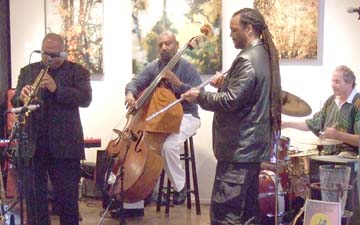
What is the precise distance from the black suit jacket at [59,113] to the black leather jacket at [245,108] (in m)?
1.12

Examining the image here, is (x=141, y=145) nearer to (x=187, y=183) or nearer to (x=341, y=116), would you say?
(x=187, y=183)

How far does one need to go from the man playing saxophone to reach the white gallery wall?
1817mm

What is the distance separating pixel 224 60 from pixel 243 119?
260 cm

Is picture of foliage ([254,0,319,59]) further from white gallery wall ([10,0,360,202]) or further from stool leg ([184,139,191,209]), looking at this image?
stool leg ([184,139,191,209])

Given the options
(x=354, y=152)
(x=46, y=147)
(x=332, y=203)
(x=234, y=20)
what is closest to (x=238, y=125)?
(x=234, y=20)

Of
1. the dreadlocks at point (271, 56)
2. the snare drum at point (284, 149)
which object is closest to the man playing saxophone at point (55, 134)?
the dreadlocks at point (271, 56)

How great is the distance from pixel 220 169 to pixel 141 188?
55.5 inches

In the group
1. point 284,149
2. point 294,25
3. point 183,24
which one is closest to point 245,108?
point 284,149

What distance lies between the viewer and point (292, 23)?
543cm

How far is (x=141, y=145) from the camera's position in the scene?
4.34 meters

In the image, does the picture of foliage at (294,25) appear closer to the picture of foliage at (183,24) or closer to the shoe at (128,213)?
the picture of foliage at (183,24)

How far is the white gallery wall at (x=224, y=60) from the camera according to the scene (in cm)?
544

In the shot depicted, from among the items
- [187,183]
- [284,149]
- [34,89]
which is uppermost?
[34,89]

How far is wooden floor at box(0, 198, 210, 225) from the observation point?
16.2ft
